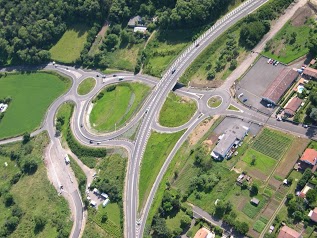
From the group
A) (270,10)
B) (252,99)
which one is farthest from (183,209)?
(270,10)

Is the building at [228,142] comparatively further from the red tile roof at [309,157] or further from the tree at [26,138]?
the tree at [26,138]

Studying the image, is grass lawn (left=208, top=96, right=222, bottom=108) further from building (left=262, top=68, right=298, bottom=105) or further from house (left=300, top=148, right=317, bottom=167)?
house (left=300, top=148, right=317, bottom=167)

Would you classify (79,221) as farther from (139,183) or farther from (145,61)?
(145,61)

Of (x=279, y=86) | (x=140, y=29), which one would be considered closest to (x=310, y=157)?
(x=279, y=86)

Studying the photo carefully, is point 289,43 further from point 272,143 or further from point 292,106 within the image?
point 272,143

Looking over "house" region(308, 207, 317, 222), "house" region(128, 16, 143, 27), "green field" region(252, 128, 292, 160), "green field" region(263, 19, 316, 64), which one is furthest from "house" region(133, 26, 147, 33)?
"house" region(308, 207, 317, 222)

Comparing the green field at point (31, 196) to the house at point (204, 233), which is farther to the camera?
the green field at point (31, 196)

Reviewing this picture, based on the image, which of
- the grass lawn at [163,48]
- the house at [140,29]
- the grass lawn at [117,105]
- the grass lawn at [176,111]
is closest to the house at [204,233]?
the grass lawn at [176,111]
